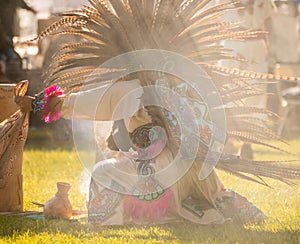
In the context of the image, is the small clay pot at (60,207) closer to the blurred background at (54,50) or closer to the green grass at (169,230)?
the green grass at (169,230)

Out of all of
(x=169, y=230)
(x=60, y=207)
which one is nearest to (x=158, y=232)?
(x=169, y=230)

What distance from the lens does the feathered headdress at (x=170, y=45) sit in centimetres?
507

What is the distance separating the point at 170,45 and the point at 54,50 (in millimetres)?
5856

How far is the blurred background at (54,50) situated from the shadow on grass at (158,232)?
197 inches

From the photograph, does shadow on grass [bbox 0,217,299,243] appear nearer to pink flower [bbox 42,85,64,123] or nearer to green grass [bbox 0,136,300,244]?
green grass [bbox 0,136,300,244]

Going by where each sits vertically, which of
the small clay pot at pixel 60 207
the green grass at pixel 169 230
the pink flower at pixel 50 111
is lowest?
the green grass at pixel 169 230

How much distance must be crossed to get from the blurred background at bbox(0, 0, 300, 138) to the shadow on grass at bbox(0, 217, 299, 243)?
501 centimetres

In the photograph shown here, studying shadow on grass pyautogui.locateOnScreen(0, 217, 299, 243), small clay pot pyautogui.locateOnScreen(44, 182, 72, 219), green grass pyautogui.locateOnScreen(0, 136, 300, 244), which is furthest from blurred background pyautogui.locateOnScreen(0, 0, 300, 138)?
shadow on grass pyautogui.locateOnScreen(0, 217, 299, 243)

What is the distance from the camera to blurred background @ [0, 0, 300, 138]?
11445mm

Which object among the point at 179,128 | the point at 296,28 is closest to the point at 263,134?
the point at 179,128

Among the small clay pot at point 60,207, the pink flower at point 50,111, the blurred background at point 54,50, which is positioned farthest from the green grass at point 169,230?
the blurred background at point 54,50

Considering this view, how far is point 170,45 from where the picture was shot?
5.15m

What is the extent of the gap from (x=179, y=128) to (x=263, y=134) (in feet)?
1.87

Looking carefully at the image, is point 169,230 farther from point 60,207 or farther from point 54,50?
point 54,50
